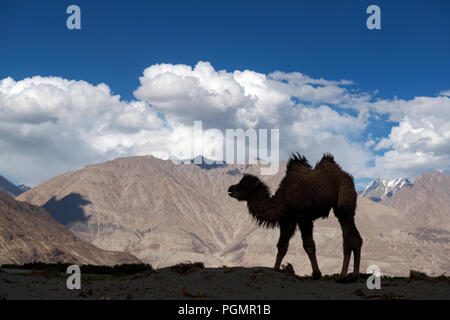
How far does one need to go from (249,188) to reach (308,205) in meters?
2.37

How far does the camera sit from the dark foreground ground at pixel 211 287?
40.2ft

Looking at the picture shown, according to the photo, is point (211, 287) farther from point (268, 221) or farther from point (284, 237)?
point (284, 237)

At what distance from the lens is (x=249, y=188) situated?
1808 centimetres

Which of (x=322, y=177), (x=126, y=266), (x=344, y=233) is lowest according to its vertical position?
(x=126, y=266)

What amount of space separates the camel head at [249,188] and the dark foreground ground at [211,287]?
10.5 ft

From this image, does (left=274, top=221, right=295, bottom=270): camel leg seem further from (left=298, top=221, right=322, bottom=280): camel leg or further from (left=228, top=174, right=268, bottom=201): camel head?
(left=228, top=174, right=268, bottom=201): camel head

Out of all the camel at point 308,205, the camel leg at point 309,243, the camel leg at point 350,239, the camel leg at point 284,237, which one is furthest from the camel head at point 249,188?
the camel leg at point 350,239

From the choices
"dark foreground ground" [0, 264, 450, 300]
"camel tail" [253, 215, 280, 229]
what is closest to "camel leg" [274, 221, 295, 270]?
"camel tail" [253, 215, 280, 229]

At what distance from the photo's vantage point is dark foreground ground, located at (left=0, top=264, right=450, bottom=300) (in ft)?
40.2

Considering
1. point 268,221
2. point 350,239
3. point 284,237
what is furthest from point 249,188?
point 350,239
